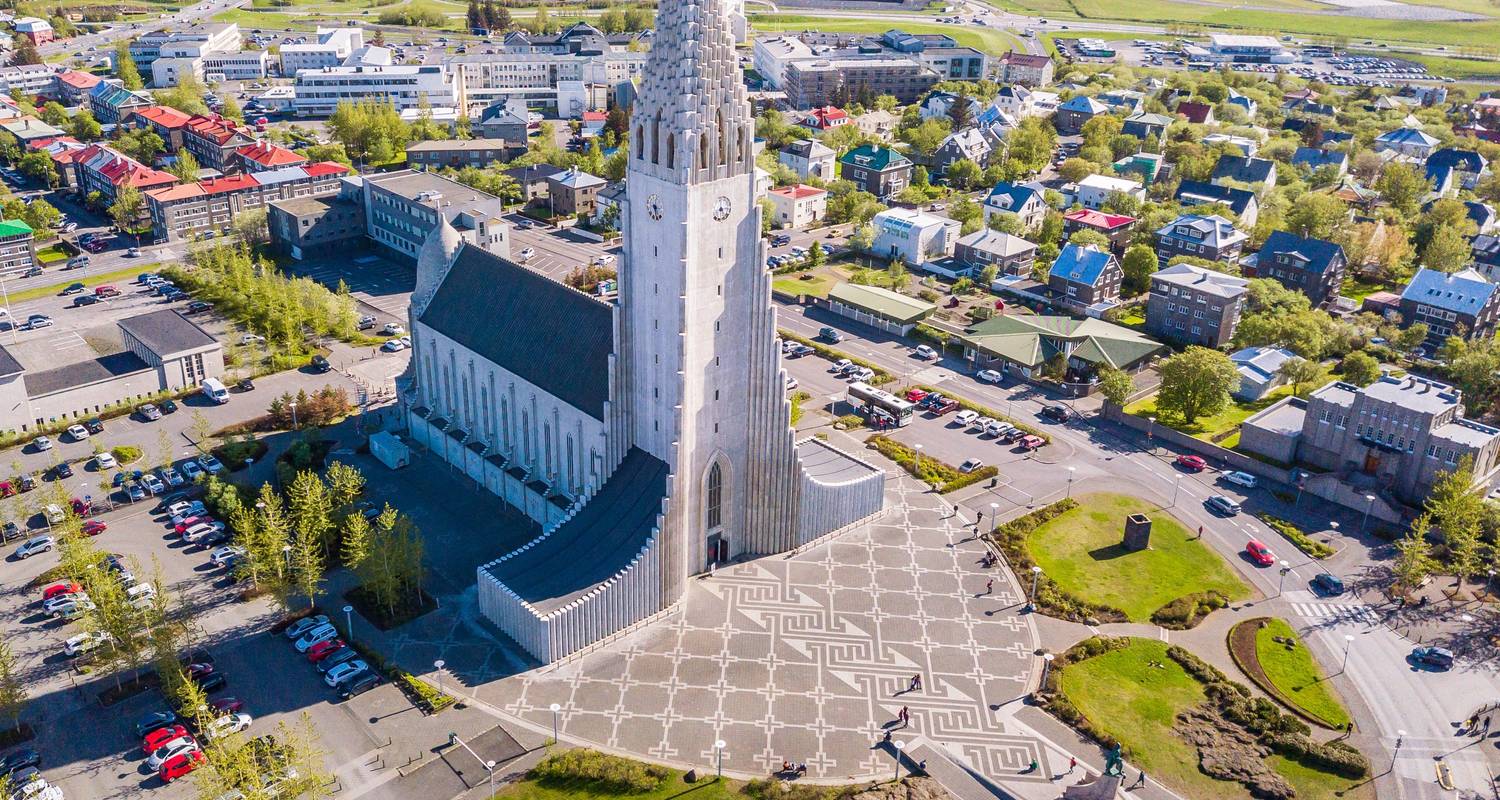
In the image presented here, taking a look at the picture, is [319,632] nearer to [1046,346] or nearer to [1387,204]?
[1046,346]

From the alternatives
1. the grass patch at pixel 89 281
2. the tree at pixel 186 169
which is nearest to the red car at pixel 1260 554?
the grass patch at pixel 89 281

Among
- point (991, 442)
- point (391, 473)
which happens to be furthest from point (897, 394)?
point (391, 473)

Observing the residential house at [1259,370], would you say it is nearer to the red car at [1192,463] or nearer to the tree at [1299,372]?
the tree at [1299,372]

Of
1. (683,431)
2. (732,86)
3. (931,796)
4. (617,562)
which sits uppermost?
(732,86)

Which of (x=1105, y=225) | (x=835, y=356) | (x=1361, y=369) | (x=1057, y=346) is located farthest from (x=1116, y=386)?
(x=1105, y=225)

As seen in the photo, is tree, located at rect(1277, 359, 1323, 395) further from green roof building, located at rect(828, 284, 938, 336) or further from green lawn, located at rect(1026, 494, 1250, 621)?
green roof building, located at rect(828, 284, 938, 336)

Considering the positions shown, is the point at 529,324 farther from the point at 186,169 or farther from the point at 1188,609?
the point at 186,169

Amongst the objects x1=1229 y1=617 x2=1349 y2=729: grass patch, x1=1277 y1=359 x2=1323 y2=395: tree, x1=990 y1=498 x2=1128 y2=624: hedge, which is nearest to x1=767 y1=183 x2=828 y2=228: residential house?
x1=1277 y1=359 x2=1323 y2=395: tree
